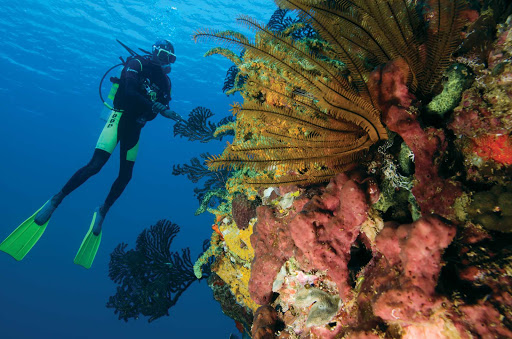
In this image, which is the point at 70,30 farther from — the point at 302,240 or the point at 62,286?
the point at 302,240

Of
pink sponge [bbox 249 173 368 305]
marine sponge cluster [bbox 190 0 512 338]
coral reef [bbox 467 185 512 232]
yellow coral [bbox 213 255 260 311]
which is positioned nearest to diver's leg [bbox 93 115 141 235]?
yellow coral [bbox 213 255 260 311]

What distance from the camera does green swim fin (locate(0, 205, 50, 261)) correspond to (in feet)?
25.5

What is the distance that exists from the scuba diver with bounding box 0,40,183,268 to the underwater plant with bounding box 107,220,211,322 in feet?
6.72

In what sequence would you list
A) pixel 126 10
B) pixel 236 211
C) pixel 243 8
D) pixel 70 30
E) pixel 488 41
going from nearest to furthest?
pixel 488 41, pixel 236 211, pixel 243 8, pixel 126 10, pixel 70 30

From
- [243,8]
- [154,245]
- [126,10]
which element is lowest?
[154,245]

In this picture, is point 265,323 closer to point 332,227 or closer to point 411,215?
point 332,227

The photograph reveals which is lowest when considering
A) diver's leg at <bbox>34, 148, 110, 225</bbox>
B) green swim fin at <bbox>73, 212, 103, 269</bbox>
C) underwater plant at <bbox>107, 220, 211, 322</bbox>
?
underwater plant at <bbox>107, 220, 211, 322</bbox>

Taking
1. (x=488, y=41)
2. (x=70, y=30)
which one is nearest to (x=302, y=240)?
(x=488, y=41)

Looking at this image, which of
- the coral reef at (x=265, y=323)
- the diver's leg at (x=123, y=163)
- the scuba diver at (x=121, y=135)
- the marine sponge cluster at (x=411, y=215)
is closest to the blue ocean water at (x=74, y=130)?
the scuba diver at (x=121, y=135)

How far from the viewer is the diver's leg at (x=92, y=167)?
7969mm

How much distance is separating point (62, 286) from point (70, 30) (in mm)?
35704

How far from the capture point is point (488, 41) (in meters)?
1.94

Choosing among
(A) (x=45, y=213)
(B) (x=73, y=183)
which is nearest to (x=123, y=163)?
(B) (x=73, y=183)

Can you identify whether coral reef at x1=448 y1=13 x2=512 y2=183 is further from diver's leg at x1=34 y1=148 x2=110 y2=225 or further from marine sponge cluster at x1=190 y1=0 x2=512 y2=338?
diver's leg at x1=34 y1=148 x2=110 y2=225
